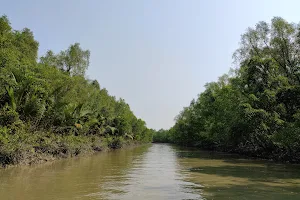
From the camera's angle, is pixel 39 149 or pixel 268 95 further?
pixel 268 95

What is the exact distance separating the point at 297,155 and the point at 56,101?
19.1 meters

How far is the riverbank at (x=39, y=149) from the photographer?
570 inches

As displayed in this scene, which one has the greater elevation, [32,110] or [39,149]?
[32,110]

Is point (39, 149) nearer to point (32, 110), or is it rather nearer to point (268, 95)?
point (32, 110)

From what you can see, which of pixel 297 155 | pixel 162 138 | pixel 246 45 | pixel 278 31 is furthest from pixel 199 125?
pixel 162 138

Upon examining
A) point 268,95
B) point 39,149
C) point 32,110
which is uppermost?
point 268,95

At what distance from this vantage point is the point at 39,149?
17.8 metres

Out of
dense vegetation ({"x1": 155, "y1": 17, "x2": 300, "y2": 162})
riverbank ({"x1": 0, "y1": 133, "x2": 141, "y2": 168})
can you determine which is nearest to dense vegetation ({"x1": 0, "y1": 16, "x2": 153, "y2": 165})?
riverbank ({"x1": 0, "y1": 133, "x2": 141, "y2": 168})

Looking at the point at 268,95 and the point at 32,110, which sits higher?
the point at 268,95

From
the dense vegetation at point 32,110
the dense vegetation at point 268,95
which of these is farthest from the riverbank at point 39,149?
the dense vegetation at point 268,95

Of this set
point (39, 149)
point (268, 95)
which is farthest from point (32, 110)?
point (268, 95)

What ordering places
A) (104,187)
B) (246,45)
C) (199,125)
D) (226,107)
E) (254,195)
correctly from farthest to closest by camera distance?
(199,125) < (226,107) < (246,45) < (104,187) < (254,195)

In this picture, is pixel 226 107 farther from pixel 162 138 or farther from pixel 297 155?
pixel 162 138

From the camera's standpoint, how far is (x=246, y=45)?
104 feet
